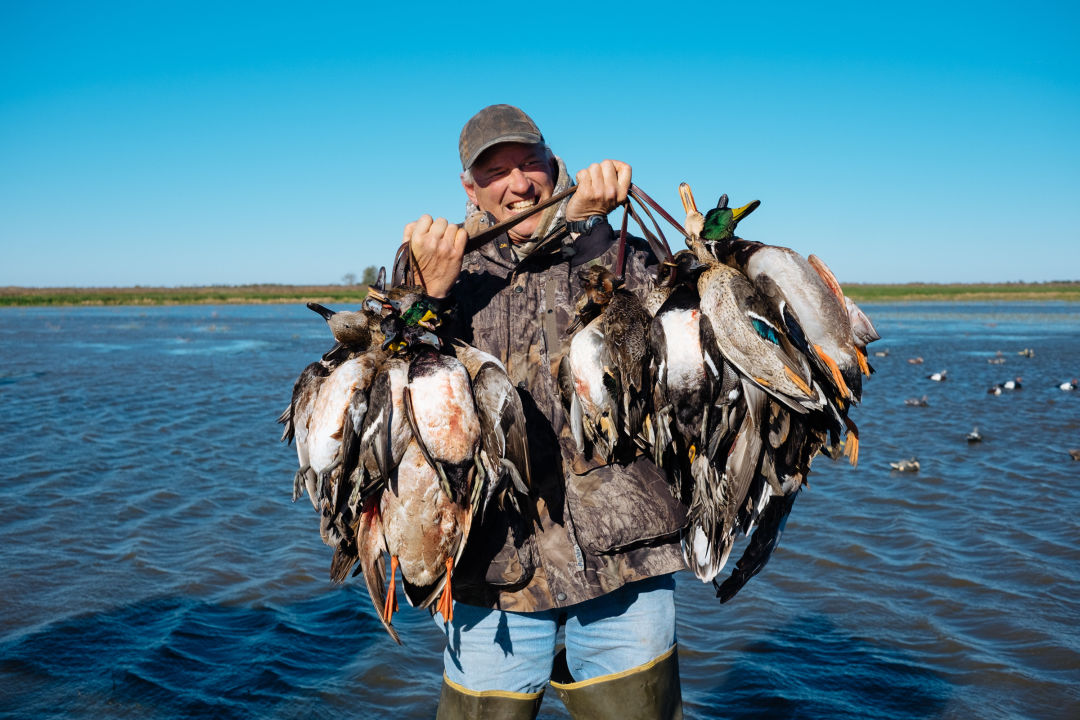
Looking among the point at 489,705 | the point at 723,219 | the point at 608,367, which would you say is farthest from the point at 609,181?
the point at 489,705

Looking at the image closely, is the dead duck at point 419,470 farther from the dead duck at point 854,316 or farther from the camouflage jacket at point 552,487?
the dead duck at point 854,316

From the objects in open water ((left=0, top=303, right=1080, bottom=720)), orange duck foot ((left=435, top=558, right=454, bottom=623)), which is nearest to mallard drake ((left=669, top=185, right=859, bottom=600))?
orange duck foot ((left=435, top=558, right=454, bottom=623))

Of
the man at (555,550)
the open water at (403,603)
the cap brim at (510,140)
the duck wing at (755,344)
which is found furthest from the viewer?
the open water at (403,603)

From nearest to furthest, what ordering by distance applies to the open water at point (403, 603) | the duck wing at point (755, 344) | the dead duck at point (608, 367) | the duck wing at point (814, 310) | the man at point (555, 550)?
the duck wing at point (755, 344)
the duck wing at point (814, 310)
the dead duck at point (608, 367)
the man at point (555, 550)
the open water at point (403, 603)

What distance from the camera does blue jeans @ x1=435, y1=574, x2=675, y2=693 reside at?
2797 mm

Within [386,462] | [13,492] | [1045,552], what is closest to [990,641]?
[1045,552]

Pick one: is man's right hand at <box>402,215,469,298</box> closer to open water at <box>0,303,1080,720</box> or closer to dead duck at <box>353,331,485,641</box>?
dead duck at <box>353,331,485,641</box>

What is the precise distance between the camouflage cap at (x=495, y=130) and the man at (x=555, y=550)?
0.03 feet

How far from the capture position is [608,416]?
2652 millimetres

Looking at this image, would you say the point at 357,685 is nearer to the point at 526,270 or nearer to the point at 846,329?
the point at 526,270

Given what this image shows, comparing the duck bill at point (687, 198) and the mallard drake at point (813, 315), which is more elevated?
the duck bill at point (687, 198)

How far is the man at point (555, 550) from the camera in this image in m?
2.74

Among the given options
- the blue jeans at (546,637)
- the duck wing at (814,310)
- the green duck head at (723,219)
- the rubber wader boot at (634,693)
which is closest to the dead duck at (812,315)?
the duck wing at (814,310)

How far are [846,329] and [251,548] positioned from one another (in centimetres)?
616
